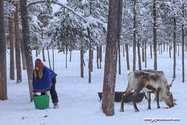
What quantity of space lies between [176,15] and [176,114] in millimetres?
15781

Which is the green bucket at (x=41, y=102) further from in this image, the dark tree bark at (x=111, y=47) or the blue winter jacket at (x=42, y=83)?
the dark tree bark at (x=111, y=47)

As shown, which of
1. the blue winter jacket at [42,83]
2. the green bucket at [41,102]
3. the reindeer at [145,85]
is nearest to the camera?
the green bucket at [41,102]

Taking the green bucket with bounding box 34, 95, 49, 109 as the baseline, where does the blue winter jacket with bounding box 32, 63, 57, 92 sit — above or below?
above

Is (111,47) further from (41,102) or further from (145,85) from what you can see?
(41,102)

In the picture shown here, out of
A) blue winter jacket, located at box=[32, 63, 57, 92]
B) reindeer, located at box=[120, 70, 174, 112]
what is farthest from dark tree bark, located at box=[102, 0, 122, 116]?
blue winter jacket, located at box=[32, 63, 57, 92]

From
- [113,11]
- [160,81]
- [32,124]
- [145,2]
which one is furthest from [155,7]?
[32,124]

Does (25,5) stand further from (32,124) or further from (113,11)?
(32,124)

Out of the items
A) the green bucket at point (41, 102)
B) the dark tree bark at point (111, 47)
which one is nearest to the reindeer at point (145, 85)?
the dark tree bark at point (111, 47)

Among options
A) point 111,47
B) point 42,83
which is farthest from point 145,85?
point 42,83

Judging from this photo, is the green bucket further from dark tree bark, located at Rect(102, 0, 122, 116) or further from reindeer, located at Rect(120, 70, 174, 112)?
reindeer, located at Rect(120, 70, 174, 112)

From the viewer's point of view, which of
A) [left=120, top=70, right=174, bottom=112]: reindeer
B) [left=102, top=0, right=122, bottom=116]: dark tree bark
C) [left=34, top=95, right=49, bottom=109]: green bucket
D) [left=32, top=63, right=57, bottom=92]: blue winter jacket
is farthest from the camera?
[left=120, top=70, right=174, bottom=112]: reindeer

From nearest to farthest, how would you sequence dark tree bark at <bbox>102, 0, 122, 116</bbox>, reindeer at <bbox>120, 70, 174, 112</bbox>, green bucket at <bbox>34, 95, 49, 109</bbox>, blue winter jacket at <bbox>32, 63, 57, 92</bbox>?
1. dark tree bark at <bbox>102, 0, 122, 116</bbox>
2. green bucket at <bbox>34, 95, 49, 109</bbox>
3. blue winter jacket at <bbox>32, 63, 57, 92</bbox>
4. reindeer at <bbox>120, 70, 174, 112</bbox>

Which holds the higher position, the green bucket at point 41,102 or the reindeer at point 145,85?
the reindeer at point 145,85

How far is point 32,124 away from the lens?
5.79 metres
